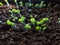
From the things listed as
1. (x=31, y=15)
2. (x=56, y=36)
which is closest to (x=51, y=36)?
(x=56, y=36)

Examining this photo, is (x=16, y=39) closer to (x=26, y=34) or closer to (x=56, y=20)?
(x=26, y=34)

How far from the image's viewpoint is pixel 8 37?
6.74ft

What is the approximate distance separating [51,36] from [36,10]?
2.26ft

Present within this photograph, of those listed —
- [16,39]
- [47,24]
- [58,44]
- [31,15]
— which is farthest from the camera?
[31,15]

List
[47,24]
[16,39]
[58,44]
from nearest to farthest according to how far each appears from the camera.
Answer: [58,44] → [16,39] → [47,24]

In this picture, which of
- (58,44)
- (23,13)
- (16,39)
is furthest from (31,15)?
(58,44)

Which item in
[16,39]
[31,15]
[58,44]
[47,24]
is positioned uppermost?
[31,15]

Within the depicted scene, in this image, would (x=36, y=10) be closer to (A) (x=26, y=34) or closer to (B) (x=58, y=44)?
(A) (x=26, y=34)

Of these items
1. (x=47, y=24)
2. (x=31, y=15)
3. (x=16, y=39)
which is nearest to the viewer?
(x=16, y=39)

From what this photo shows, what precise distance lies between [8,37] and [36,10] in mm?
705

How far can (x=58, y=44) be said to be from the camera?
1870mm

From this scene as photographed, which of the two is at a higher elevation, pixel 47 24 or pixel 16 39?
pixel 47 24

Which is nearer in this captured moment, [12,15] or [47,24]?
[47,24]

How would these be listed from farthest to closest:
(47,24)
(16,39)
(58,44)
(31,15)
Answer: (31,15), (47,24), (16,39), (58,44)
